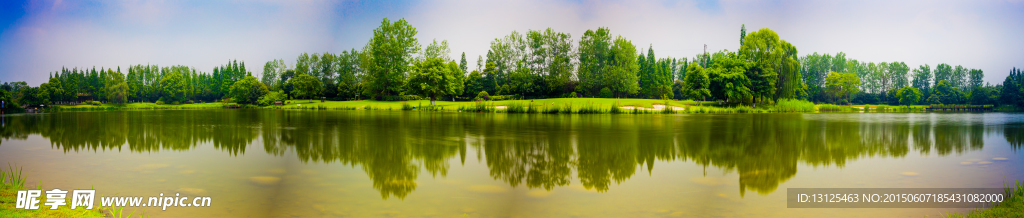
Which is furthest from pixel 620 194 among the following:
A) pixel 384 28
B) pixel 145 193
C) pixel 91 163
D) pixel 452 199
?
pixel 384 28

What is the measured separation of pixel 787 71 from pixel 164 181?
34.2m

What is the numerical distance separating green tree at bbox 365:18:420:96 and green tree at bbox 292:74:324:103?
732 centimetres

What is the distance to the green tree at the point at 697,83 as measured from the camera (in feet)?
94.3

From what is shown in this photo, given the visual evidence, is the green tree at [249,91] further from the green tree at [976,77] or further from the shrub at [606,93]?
the green tree at [976,77]

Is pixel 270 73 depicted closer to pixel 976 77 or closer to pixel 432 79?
pixel 432 79

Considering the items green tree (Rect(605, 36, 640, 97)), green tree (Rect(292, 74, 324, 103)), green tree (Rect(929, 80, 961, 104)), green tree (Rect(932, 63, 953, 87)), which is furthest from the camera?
green tree (Rect(932, 63, 953, 87))

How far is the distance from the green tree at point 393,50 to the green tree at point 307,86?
7317 millimetres

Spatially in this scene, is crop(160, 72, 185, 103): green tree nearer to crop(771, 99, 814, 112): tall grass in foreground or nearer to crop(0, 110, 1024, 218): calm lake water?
crop(0, 110, 1024, 218): calm lake water

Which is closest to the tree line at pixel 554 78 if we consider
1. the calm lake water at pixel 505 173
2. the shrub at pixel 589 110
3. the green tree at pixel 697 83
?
the green tree at pixel 697 83

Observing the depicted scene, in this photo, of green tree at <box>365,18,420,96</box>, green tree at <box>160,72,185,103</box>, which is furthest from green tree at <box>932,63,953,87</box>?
green tree at <box>160,72,185,103</box>

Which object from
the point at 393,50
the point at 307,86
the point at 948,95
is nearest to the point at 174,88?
the point at 307,86

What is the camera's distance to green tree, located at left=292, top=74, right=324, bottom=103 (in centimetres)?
4184

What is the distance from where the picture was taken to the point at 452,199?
3.49 metres

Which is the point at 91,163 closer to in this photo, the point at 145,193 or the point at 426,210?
the point at 145,193
